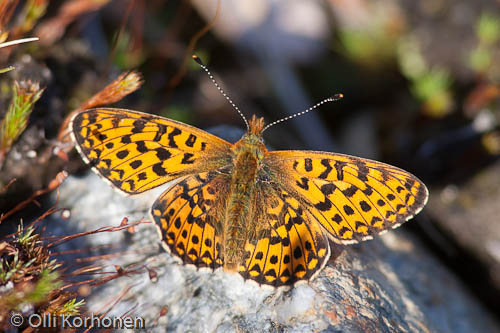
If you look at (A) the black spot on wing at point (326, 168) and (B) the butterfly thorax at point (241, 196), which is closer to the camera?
(B) the butterfly thorax at point (241, 196)

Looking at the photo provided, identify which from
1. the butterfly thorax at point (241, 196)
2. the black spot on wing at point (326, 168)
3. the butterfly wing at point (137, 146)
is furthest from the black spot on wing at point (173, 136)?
the black spot on wing at point (326, 168)

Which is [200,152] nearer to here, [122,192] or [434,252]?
[122,192]

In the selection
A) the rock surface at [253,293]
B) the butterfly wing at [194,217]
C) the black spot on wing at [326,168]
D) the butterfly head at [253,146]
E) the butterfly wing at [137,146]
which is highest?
the black spot on wing at [326,168]

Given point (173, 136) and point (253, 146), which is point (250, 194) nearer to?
point (253, 146)

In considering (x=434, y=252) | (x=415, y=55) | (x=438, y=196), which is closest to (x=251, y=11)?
(x=415, y=55)

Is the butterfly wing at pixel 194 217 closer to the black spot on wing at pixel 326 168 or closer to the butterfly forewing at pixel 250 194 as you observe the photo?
the butterfly forewing at pixel 250 194

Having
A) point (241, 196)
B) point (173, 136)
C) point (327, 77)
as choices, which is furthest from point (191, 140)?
point (327, 77)

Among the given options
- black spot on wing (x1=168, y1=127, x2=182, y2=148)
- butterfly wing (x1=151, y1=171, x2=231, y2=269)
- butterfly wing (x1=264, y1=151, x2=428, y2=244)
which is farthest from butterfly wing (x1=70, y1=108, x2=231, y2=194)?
butterfly wing (x1=264, y1=151, x2=428, y2=244)

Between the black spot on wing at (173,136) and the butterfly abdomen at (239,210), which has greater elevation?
the black spot on wing at (173,136)
